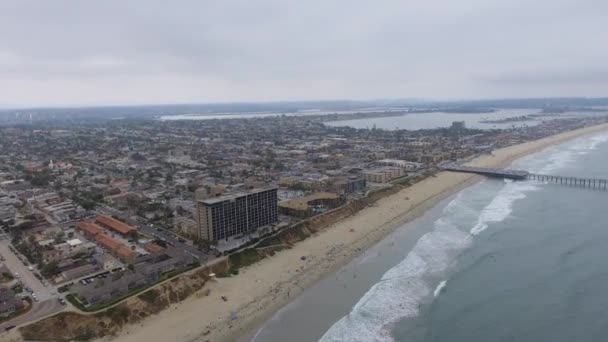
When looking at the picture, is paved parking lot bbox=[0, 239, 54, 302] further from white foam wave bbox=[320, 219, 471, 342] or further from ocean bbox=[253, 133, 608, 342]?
white foam wave bbox=[320, 219, 471, 342]

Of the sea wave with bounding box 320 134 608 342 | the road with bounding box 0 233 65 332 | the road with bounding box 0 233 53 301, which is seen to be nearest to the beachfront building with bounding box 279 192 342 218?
the sea wave with bounding box 320 134 608 342

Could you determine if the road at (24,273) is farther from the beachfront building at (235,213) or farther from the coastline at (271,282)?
the beachfront building at (235,213)

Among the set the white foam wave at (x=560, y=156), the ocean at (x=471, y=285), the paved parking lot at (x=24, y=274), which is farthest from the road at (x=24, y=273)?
the white foam wave at (x=560, y=156)

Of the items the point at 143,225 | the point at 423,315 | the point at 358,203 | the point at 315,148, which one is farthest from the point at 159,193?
the point at 315,148

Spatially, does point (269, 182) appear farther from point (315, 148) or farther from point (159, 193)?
point (315, 148)

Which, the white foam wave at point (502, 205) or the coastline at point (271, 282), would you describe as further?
the white foam wave at point (502, 205)

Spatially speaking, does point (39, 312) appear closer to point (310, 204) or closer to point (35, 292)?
point (35, 292)
